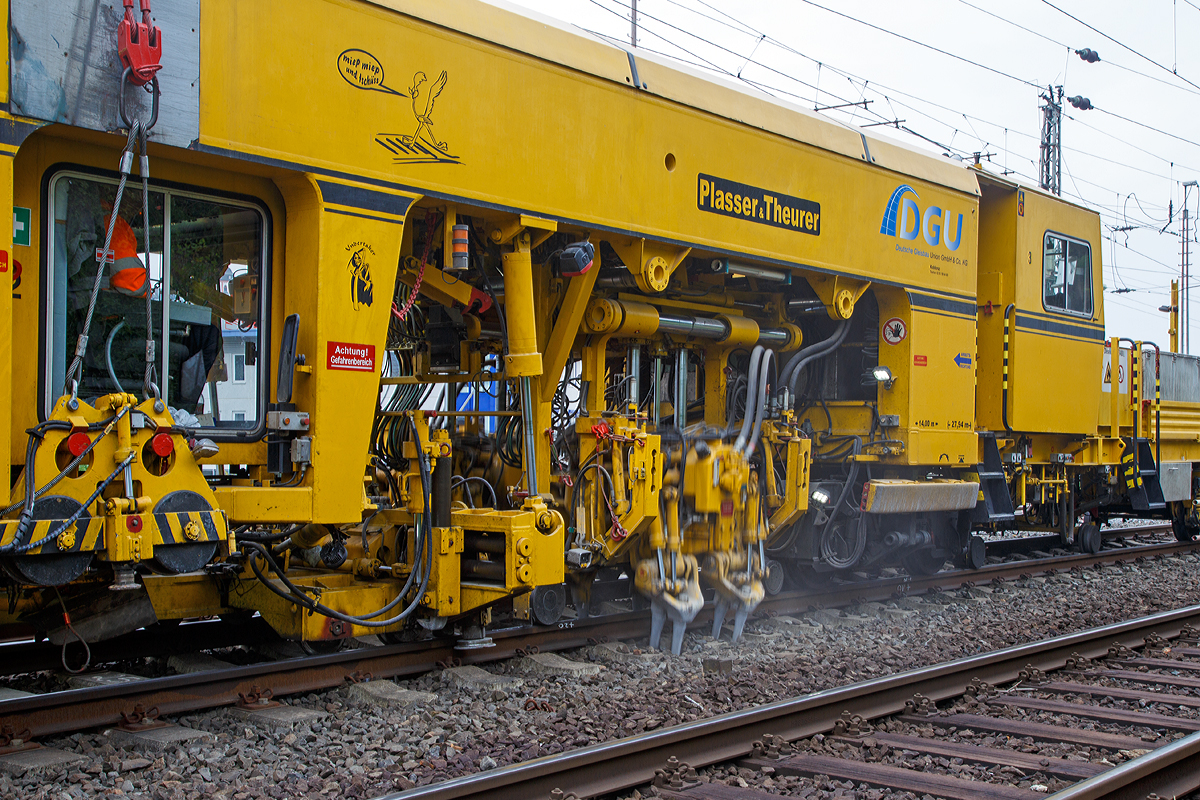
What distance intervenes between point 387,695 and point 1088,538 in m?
10.2

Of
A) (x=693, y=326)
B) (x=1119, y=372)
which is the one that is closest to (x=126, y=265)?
(x=693, y=326)

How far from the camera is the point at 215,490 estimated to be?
4801 millimetres

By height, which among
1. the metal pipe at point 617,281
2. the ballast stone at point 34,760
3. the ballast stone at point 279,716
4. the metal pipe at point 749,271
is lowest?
the ballast stone at point 279,716

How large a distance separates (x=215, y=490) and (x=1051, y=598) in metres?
7.62

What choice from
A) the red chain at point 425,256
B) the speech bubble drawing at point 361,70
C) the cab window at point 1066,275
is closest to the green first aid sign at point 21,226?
the speech bubble drawing at point 361,70

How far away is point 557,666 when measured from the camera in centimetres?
607

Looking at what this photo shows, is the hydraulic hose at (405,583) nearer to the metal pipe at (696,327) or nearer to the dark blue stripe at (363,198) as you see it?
the dark blue stripe at (363,198)

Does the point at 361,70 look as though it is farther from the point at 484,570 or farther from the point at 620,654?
the point at 620,654

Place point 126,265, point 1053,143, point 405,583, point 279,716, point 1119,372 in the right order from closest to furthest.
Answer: point 126,265
point 279,716
point 405,583
point 1119,372
point 1053,143

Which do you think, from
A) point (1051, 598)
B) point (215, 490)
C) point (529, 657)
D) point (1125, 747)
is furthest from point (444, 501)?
point (1051, 598)

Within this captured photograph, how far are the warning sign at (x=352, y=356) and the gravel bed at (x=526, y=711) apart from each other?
168 cm

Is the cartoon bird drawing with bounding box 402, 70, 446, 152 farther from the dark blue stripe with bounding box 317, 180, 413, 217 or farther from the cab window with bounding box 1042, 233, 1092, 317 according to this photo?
Answer: the cab window with bounding box 1042, 233, 1092, 317

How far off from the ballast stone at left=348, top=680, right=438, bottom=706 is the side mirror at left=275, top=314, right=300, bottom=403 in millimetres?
1555

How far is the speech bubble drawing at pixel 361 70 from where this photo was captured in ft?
16.7
